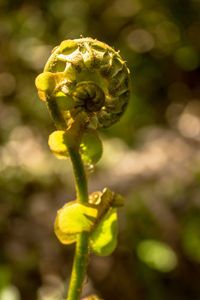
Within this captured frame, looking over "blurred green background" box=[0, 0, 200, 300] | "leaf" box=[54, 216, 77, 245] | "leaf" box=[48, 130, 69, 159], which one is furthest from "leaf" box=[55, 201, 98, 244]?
"blurred green background" box=[0, 0, 200, 300]

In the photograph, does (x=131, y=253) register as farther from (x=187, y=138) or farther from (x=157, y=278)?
(x=187, y=138)

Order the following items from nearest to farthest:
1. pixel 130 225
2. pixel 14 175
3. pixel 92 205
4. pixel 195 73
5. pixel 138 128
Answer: pixel 92 205
pixel 130 225
pixel 14 175
pixel 138 128
pixel 195 73

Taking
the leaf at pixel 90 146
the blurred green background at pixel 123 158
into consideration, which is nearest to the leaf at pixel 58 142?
the leaf at pixel 90 146

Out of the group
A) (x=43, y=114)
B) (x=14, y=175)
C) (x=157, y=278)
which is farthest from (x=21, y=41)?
(x=157, y=278)

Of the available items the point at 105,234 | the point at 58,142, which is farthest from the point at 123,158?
the point at 58,142

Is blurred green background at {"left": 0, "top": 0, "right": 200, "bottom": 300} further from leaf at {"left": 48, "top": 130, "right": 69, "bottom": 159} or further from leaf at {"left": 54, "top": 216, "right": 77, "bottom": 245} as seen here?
leaf at {"left": 48, "top": 130, "right": 69, "bottom": 159}

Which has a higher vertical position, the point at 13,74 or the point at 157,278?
the point at 13,74

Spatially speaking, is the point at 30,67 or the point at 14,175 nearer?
the point at 14,175
